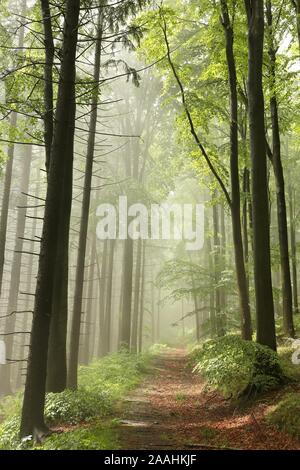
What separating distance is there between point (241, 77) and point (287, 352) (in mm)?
8332

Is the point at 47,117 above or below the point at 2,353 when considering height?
above

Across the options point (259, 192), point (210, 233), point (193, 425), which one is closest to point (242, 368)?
point (193, 425)

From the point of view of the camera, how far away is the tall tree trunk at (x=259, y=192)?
8523 mm

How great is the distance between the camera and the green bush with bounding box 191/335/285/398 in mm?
7789

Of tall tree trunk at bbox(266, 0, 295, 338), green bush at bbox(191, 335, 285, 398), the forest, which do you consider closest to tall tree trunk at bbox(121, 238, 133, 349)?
the forest

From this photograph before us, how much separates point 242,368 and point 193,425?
1.53m

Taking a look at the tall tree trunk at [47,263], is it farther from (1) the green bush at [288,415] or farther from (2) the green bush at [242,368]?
(1) the green bush at [288,415]

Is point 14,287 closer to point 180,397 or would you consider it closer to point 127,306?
point 127,306

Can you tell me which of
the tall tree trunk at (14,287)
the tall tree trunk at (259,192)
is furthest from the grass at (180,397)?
the tall tree trunk at (14,287)

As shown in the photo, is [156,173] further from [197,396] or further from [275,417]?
[275,417]

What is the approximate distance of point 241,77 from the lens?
12.8 meters

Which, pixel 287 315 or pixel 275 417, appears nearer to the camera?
pixel 275 417

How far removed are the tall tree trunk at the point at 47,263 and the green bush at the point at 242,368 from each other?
3565mm
